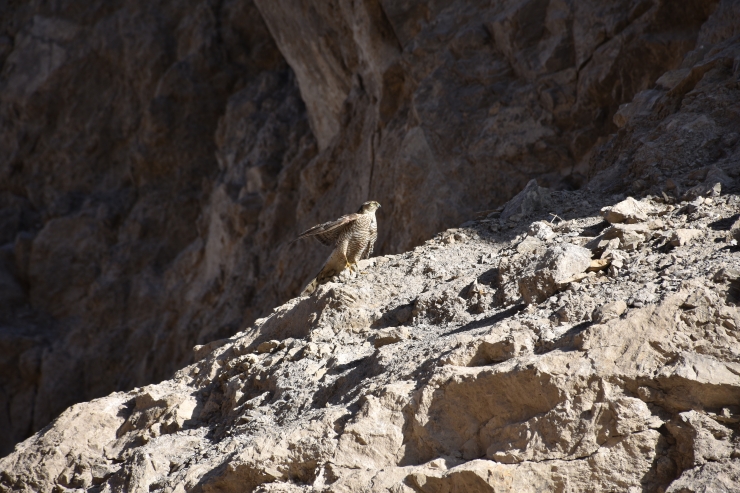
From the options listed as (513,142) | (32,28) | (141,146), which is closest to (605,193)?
(513,142)

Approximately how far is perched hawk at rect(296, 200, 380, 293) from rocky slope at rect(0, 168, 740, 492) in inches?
25.4

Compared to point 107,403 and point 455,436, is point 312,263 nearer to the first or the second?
point 107,403

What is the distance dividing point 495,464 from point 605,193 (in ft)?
10.7

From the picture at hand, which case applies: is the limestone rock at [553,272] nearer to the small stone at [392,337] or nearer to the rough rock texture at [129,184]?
the small stone at [392,337]

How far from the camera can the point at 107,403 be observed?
201 inches

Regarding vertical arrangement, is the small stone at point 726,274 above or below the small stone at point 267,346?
below

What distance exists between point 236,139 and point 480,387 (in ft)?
34.4

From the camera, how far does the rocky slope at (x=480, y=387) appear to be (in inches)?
119

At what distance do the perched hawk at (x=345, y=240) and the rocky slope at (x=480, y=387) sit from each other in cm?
65

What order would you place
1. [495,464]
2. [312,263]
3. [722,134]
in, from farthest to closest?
[312,263] → [722,134] → [495,464]

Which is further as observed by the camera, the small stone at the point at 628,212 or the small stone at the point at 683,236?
the small stone at the point at 628,212

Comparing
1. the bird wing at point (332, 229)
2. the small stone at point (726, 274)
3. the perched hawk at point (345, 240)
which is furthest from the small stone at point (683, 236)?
the bird wing at point (332, 229)

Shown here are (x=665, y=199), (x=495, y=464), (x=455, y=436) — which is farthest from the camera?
(x=665, y=199)

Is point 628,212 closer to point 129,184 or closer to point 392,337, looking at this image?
point 392,337
